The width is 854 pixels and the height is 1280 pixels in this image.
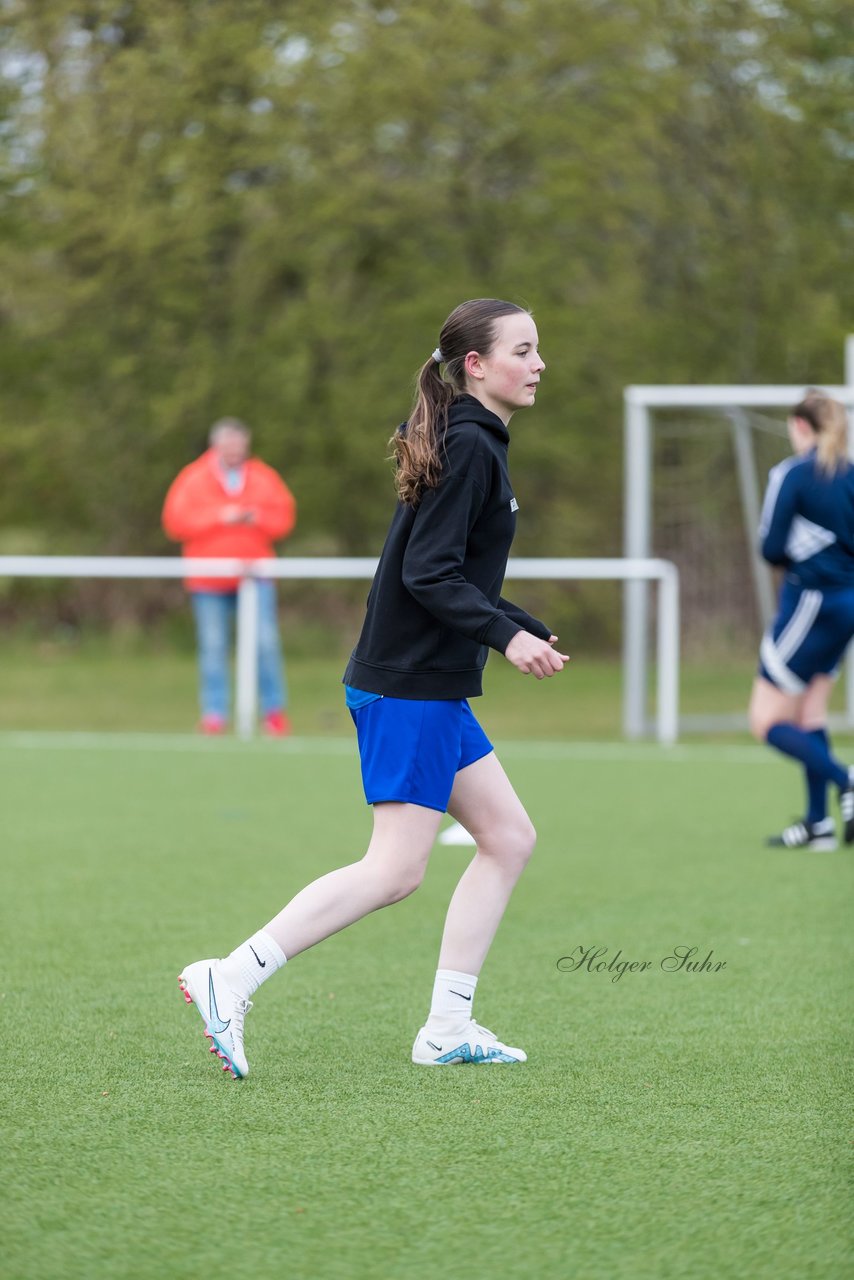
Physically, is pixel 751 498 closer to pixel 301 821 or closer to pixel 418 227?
pixel 418 227

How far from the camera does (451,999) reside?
416 centimetres

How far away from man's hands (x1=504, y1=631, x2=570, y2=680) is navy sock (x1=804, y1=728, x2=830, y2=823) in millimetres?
4122

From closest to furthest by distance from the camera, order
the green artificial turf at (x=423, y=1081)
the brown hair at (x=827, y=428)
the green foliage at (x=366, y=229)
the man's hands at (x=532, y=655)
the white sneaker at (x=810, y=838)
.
Answer: the green artificial turf at (x=423, y=1081), the man's hands at (x=532, y=655), the brown hair at (x=827, y=428), the white sneaker at (x=810, y=838), the green foliage at (x=366, y=229)

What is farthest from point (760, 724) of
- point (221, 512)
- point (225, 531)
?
point (225, 531)

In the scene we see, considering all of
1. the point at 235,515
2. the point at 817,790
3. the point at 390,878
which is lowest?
the point at 817,790

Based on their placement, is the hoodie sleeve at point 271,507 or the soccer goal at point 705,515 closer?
the hoodie sleeve at point 271,507

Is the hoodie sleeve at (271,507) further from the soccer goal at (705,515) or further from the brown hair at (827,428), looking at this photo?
the brown hair at (827,428)

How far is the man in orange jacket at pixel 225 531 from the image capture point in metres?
12.9

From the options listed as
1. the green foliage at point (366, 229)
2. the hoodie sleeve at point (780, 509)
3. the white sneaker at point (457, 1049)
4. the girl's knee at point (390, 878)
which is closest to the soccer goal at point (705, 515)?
the green foliage at point (366, 229)

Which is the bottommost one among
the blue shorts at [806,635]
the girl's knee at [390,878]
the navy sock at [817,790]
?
the navy sock at [817,790]

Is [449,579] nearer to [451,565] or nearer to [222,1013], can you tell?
[451,565]

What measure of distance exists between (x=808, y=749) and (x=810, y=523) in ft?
3.06

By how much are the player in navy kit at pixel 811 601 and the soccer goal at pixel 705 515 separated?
5.31 metres

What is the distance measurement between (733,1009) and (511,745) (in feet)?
25.8
